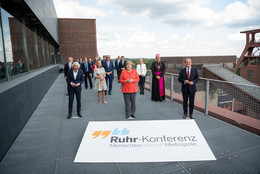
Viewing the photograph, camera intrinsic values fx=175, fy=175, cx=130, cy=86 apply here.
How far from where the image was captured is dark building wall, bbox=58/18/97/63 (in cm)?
2670

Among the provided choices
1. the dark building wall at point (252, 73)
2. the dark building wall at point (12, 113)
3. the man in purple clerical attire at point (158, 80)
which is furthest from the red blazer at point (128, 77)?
the dark building wall at point (252, 73)

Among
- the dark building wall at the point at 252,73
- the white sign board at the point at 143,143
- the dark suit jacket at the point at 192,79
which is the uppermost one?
the dark suit jacket at the point at 192,79

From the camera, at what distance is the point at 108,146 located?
3.15 metres

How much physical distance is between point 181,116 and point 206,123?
0.79 m

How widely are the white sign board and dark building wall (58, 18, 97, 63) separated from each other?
2525cm

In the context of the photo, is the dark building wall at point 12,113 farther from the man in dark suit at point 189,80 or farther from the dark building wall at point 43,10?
the man in dark suit at point 189,80

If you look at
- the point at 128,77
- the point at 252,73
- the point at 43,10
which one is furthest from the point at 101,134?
the point at 252,73

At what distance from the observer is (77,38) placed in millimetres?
27484

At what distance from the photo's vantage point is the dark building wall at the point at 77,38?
26.7 meters

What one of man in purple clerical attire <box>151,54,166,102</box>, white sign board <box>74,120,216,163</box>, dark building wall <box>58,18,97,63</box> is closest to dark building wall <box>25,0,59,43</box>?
man in purple clerical attire <box>151,54,166,102</box>

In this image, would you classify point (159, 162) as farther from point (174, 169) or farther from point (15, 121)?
point (15, 121)

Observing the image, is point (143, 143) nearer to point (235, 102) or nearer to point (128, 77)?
point (128, 77)

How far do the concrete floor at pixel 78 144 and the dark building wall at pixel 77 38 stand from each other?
23.1m

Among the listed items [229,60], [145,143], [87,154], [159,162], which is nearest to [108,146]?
[87,154]
